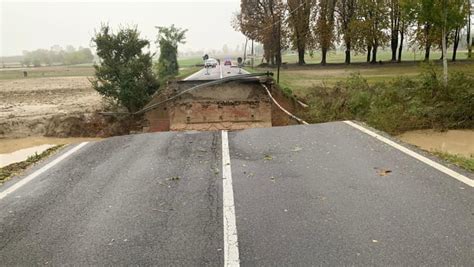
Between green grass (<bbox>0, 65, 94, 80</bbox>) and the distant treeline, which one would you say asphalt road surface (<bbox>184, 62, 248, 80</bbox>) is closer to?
green grass (<bbox>0, 65, 94, 80</bbox>)

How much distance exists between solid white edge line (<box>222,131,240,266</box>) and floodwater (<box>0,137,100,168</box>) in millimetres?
11453

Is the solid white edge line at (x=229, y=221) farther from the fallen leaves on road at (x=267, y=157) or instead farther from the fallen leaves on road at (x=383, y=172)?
the fallen leaves on road at (x=383, y=172)

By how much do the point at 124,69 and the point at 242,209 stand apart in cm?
1790

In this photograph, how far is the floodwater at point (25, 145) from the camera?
15312 millimetres

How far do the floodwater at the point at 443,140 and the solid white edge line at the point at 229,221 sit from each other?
6703 mm

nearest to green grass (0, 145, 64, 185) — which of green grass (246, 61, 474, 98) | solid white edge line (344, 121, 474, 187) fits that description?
solid white edge line (344, 121, 474, 187)

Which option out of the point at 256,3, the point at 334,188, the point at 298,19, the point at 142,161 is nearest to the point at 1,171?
Answer: the point at 142,161

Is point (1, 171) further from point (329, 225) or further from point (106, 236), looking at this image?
point (329, 225)

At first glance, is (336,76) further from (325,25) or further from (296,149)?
(296,149)

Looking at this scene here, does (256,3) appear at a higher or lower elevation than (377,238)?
higher

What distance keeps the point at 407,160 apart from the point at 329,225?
2.84m

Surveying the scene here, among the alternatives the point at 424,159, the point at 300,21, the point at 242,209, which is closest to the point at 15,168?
the point at 242,209

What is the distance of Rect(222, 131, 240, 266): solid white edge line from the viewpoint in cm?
368

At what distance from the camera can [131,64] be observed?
837 inches
